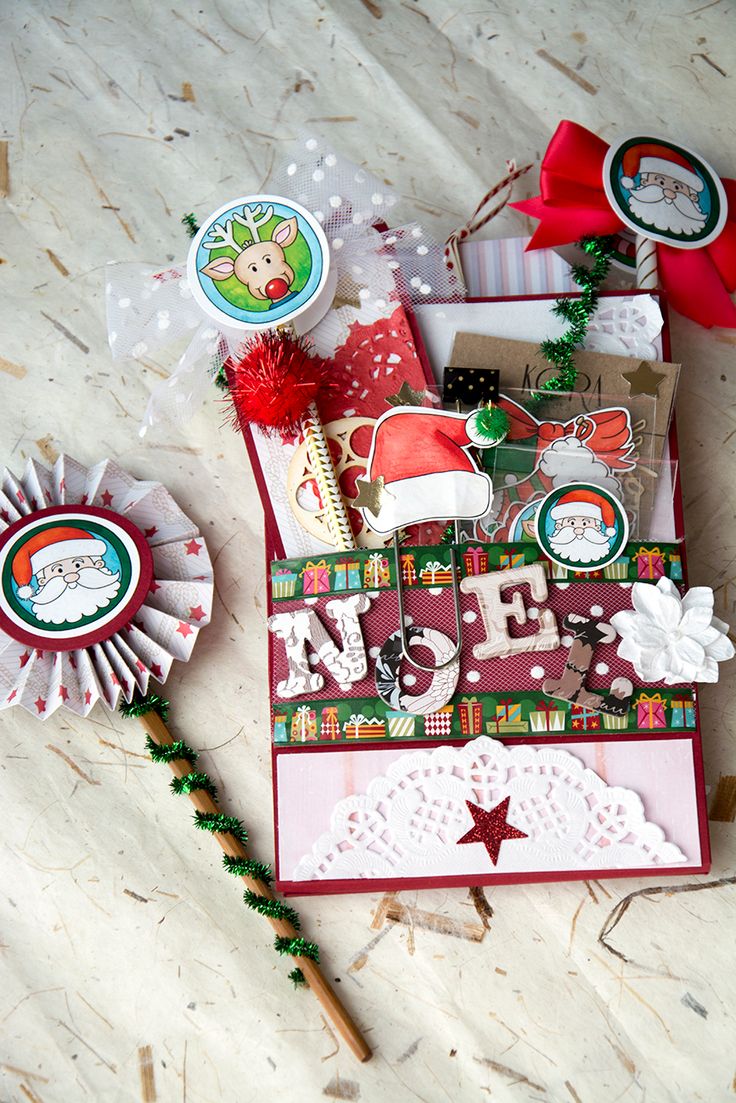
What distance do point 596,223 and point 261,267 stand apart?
1.41ft

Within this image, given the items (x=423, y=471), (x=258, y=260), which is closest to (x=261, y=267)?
(x=258, y=260)

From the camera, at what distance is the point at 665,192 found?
44.8 inches

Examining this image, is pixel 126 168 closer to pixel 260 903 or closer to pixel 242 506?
pixel 242 506

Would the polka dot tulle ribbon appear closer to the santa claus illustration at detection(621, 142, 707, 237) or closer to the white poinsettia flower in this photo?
the santa claus illustration at detection(621, 142, 707, 237)

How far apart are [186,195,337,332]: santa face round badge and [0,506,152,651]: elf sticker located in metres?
0.29

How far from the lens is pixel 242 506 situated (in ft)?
3.92

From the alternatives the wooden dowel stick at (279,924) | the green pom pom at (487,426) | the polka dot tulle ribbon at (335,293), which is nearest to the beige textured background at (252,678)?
the wooden dowel stick at (279,924)

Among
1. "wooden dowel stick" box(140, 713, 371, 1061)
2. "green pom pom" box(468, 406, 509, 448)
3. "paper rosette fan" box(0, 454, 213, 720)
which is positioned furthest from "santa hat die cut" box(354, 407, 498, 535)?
"wooden dowel stick" box(140, 713, 371, 1061)

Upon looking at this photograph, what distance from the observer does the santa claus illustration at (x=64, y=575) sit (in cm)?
109

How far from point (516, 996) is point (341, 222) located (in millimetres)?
923

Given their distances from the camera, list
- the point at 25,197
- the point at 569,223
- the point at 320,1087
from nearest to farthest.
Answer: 1. the point at 320,1087
2. the point at 569,223
3. the point at 25,197

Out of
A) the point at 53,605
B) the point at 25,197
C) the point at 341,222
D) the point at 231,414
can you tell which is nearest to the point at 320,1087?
the point at 53,605

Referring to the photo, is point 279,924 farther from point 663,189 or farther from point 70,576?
point 663,189

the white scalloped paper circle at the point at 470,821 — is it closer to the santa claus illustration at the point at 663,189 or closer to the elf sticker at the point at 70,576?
the elf sticker at the point at 70,576
